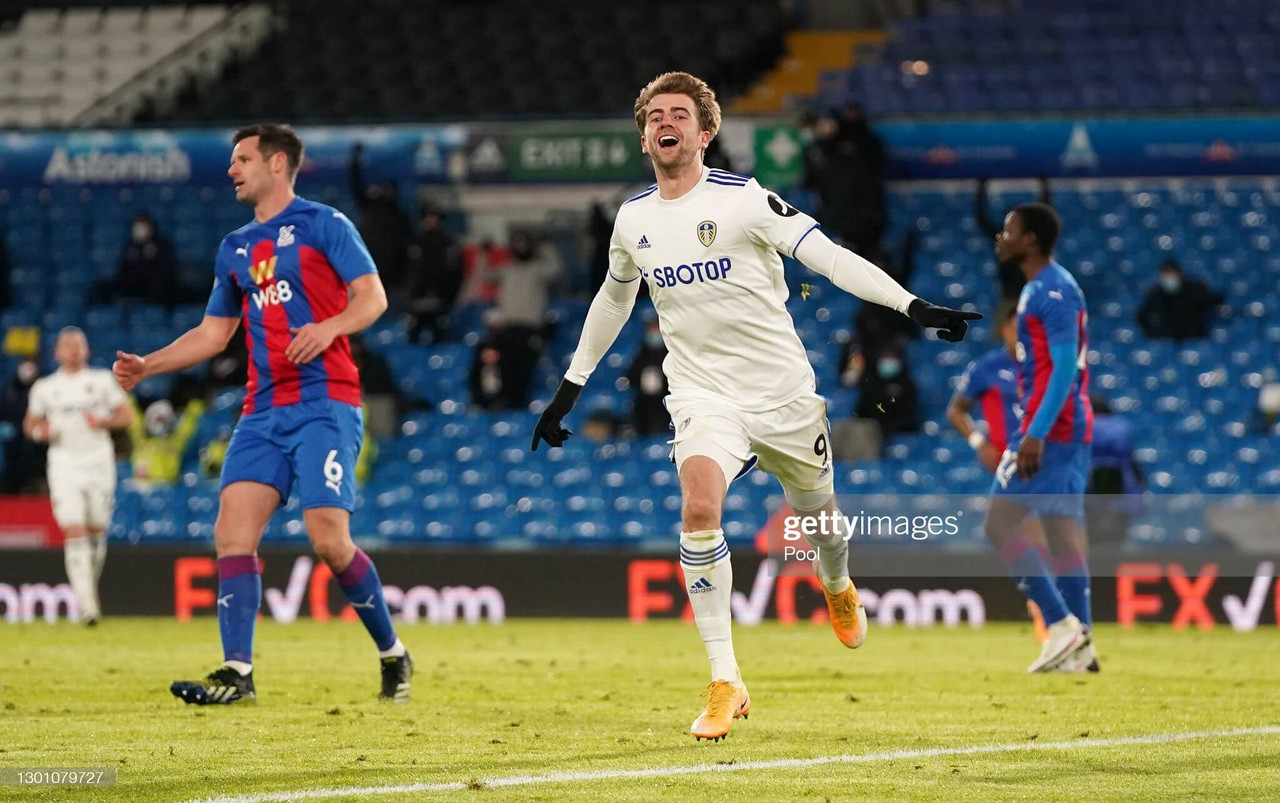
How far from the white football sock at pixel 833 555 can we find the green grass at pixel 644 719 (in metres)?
0.51

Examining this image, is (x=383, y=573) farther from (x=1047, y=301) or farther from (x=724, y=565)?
(x=724, y=565)

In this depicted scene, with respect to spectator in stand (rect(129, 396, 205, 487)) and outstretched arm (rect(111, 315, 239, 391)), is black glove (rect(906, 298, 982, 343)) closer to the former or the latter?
outstretched arm (rect(111, 315, 239, 391))

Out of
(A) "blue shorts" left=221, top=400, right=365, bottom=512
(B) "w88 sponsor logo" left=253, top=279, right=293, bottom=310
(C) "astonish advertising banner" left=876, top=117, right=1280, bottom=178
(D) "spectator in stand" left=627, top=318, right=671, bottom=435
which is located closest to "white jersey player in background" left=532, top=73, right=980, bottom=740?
(A) "blue shorts" left=221, top=400, right=365, bottom=512

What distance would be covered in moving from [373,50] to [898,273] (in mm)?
7600

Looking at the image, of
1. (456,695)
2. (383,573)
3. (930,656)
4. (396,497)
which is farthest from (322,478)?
(396,497)

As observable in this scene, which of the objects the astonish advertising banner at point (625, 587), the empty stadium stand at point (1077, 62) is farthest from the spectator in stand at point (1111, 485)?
the empty stadium stand at point (1077, 62)

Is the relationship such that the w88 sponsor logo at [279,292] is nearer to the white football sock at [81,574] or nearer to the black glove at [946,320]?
the black glove at [946,320]

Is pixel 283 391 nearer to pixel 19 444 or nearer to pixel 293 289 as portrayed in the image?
pixel 293 289

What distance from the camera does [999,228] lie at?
62.4ft

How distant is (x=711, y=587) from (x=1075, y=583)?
3.52m

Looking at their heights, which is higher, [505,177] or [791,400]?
[505,177]

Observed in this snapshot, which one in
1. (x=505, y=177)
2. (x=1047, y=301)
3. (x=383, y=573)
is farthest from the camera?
(x=505, y=177)

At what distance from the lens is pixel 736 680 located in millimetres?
6266

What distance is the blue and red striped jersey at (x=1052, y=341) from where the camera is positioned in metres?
9.04
